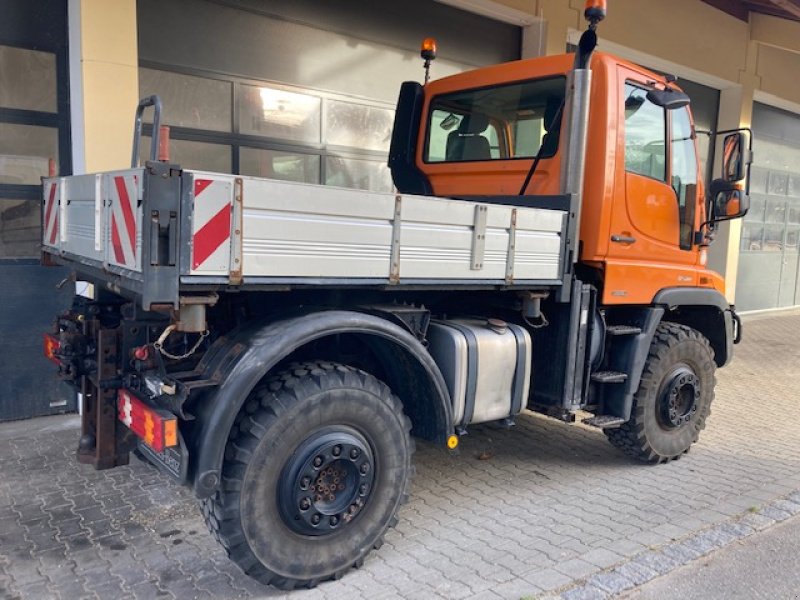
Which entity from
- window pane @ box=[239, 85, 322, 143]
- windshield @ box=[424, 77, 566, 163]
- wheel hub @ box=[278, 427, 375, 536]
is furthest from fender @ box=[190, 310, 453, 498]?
window pane @ box=[239, 85, 322, 143]

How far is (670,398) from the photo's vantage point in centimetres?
482

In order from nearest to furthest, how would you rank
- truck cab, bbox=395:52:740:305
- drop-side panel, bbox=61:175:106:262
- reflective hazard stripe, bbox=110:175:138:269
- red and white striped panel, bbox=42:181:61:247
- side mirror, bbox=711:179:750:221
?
reflective hazard stripe, bbox=110:175:138:269 < drop-side panel, bbox=61:175:106:262 < red and white striped panel, bbox=42:181:61:247 < truck cab, bbox=395:52:740:305 < side mirror, bbox=711:179:750:221

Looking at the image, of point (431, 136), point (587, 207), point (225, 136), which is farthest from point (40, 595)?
point (225, 136)

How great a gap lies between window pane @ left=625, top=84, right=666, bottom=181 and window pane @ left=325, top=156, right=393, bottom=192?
10.5 feet

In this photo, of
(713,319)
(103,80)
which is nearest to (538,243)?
(713,319)

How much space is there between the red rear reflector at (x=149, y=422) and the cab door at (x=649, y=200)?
9.22 feet

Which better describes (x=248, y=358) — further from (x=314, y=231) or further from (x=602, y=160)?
(x=602, y=160)

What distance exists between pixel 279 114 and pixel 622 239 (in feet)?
12.3

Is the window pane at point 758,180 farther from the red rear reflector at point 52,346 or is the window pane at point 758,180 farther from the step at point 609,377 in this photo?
the red rear reflector at point 52,346

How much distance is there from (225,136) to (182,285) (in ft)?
13.2

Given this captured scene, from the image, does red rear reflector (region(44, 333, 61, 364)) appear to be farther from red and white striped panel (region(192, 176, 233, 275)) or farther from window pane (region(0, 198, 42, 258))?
window pane (region(0, 198, 42, 258))

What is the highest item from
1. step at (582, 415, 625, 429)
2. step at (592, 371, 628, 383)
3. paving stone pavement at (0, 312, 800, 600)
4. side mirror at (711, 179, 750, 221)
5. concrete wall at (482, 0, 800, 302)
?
concrete wall at (482, 0, 800, 302)

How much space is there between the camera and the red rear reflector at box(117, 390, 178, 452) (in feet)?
9.14

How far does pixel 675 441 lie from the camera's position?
197 inches
